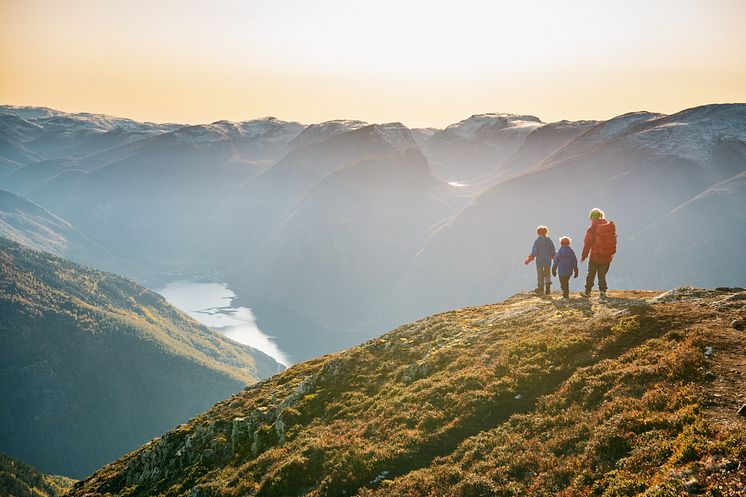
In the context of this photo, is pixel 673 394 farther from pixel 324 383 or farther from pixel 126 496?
pixel 126 496

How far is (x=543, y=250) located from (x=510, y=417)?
1897 centimetres

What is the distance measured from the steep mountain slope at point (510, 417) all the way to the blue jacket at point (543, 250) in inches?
126

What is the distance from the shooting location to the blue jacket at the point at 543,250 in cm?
3550

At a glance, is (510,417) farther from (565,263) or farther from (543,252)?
(543,252)

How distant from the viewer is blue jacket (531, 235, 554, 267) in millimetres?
35500

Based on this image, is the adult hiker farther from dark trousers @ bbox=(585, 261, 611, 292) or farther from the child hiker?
the child hiker

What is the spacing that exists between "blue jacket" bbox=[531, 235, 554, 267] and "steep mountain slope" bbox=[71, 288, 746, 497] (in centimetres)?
321

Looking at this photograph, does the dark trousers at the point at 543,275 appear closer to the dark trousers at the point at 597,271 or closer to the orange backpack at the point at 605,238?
the dark trousers at the point at 597,271

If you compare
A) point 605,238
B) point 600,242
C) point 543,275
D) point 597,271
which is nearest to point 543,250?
point 543,275

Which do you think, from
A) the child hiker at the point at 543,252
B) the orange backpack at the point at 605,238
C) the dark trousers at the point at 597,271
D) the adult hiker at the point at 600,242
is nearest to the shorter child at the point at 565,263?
the dark trousers at the point at 597,271

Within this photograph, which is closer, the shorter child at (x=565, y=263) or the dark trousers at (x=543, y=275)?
the shorter child at (x=565, y=263)

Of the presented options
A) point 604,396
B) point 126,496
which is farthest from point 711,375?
point 126,496

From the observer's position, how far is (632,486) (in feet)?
43.1

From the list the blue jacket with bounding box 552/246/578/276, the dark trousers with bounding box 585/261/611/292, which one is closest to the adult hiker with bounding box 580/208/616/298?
the dark trousers with bounding box 585/261/611/292
